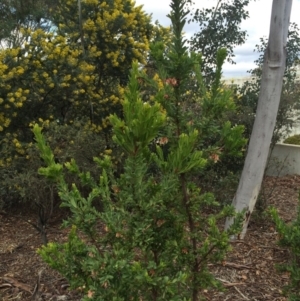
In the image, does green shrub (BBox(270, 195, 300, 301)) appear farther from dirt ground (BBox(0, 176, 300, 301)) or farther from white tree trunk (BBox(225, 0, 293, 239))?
white tree trunk (BBox(225, 0, 293, 239))

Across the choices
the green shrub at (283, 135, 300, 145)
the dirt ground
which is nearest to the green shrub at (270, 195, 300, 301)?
the dirt ground

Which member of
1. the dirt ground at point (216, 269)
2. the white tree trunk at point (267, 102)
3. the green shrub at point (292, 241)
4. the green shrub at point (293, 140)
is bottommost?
the dirt ground at point (216, 269)

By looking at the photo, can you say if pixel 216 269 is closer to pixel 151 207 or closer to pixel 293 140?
pixel 151 207

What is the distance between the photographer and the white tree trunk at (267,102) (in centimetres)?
427

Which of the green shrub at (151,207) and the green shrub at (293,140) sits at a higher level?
the green shrub at (151,207)

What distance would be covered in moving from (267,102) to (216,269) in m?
1.76

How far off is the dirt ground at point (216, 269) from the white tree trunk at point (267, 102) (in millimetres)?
511

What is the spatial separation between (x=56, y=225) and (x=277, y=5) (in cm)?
392

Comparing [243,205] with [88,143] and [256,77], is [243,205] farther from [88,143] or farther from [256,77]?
[256,77]

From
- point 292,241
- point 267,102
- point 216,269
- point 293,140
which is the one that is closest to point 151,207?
point 292,241

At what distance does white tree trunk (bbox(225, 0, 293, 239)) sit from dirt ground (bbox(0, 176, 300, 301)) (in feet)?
1.68

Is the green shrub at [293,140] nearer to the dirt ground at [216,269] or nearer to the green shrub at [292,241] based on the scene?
the dirt ground at [216,269]

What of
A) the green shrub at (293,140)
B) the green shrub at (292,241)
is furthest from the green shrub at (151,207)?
the green shrub at (293,140)

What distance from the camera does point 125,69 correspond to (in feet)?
22.6
